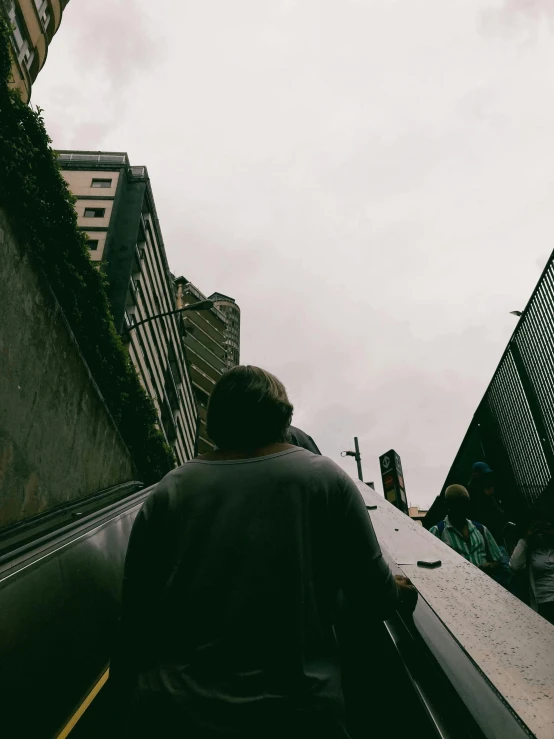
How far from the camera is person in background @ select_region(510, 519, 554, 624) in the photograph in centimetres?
386

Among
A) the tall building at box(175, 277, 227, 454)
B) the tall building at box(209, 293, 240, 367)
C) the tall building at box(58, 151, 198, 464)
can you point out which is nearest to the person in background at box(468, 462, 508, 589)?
the tall building at box(58, 151, 198, 464)

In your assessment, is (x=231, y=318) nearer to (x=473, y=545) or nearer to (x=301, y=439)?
(x=473, y=545)

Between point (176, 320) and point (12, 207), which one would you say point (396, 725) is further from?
point (176, 320)

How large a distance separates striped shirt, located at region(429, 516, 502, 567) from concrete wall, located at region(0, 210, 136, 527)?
4.98 metres

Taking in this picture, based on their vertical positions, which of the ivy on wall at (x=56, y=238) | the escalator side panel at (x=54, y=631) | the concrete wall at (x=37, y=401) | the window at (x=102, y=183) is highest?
the window at (x=102, y=183)

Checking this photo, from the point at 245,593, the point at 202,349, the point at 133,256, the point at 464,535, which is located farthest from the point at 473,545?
the point at 202,349

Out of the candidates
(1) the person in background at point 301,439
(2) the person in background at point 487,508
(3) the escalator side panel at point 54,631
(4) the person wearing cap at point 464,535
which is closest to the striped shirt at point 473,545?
(4) the person wearing cap at point 464,535

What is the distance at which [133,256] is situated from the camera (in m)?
24.8

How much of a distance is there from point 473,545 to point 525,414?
2840mm

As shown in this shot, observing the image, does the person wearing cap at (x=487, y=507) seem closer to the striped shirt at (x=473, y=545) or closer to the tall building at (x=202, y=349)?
the striped shirt at (x=473, y=545)

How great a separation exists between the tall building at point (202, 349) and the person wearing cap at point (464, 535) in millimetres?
46038

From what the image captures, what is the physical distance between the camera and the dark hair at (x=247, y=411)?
4.61 feet

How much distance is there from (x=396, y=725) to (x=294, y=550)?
119 centimetres

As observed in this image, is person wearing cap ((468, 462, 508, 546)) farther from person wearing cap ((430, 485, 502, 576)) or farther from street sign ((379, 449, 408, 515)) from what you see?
person wearing cap ((430, 485, 502, 576))
